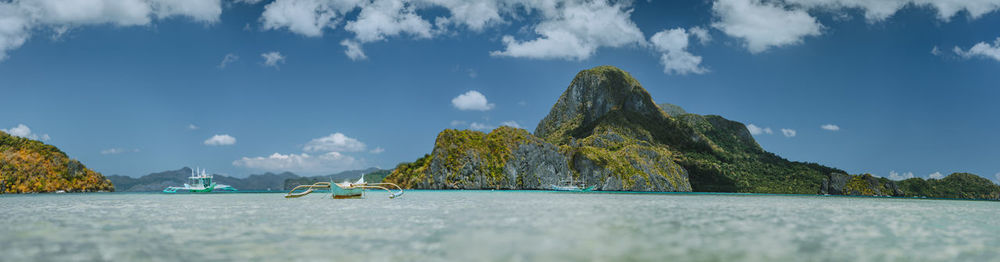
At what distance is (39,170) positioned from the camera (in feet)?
558

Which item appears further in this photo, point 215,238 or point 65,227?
point 65,227

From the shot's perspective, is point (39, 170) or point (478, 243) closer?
point (478, 243)

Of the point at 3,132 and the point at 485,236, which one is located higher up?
the point at 3,132

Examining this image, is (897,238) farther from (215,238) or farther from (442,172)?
(442,172)

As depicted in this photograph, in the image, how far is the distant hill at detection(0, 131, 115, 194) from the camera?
16112 centimetres

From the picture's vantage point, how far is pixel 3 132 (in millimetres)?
181125

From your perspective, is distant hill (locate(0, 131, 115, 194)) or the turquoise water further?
distant hill (locate(0, 131, 115, 194))

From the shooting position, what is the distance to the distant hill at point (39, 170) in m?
161

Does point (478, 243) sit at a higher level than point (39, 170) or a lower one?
lower

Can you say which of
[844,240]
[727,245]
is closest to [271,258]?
[727,245]

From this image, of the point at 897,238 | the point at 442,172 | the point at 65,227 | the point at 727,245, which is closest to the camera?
the point at 727,245

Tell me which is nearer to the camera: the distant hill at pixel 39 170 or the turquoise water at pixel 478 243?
the turquoise water at pixel 478 243

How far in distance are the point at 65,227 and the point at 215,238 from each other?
33.5ft

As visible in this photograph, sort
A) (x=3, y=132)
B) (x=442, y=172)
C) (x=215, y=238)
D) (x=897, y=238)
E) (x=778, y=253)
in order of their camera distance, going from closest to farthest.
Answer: (x=778, y=253)
(x=215, y=238)
(x=897, y=238)
(x=3, y=132)
(x=442, y=172)
